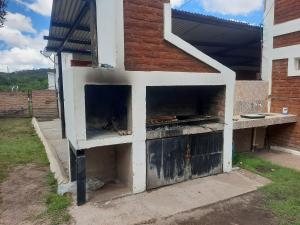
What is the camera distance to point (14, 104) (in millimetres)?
16766

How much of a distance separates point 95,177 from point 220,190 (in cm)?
297

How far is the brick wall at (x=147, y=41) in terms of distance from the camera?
4949 millimetres

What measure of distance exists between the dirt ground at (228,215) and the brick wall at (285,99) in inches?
159

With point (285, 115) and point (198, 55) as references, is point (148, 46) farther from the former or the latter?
point (285, 115)

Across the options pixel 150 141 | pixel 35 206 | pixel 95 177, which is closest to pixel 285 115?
pixel 150 141

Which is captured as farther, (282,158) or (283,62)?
(283,62)

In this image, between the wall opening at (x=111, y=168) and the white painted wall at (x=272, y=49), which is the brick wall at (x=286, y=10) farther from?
the wall opening at (x=111, y=168)

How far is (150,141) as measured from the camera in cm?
528

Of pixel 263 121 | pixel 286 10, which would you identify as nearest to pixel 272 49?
pixel 286 10

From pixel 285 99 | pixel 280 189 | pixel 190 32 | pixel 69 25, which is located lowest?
pixel 280 189

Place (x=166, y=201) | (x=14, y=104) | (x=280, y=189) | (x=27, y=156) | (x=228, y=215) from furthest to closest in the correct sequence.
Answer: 1. (x=14, y=104)
2. (x=27, y=156)
3. (x=280, y=189)
4. (x=166, y=201)
5. (x=228, y=215)

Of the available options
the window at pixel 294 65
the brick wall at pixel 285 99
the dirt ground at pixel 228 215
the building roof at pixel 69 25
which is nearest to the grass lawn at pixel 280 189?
the dirt ground at pixel 228 215

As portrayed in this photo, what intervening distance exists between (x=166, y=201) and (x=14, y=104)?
15.5 metres

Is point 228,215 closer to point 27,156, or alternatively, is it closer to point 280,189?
point 280,189
